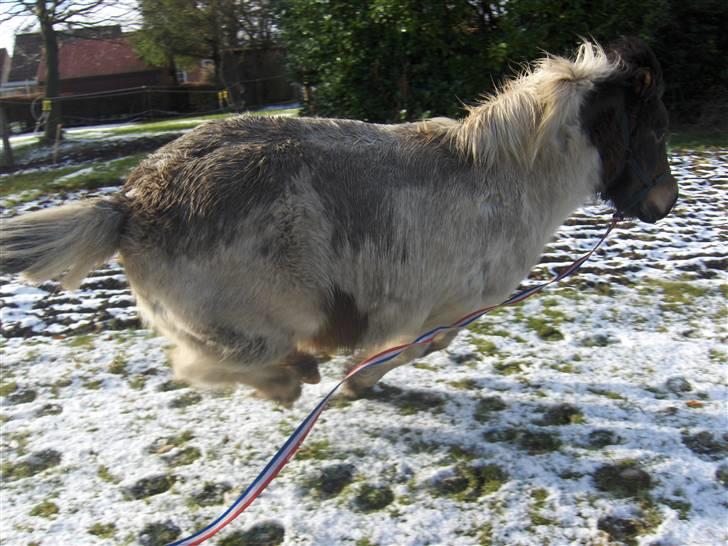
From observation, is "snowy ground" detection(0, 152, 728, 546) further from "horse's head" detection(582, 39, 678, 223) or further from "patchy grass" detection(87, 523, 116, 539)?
"horse's head" detection(582, 39, 678, 223)

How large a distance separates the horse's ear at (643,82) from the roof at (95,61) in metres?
38.2

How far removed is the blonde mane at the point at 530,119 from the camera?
3260 mm

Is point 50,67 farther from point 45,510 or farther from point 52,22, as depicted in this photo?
point 45,510

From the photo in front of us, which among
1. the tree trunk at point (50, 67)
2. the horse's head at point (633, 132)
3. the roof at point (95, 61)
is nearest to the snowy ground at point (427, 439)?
the horse's head at point (633, 132)

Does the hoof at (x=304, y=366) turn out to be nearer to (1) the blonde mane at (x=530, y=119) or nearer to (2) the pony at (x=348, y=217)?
Answer: (2) the pony at (x=348, y=217)

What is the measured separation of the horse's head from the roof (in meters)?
38.1

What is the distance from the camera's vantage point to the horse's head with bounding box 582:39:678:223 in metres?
3.38

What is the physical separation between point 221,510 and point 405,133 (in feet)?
6.89

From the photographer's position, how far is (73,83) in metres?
38.7

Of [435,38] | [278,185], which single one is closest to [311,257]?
[278,185]

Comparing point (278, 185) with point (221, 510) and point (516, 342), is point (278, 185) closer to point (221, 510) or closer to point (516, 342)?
point (221, 510)

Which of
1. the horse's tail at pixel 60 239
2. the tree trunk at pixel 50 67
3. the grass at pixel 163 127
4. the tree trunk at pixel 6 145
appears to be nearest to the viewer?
the horse's tail at pixel 60 239

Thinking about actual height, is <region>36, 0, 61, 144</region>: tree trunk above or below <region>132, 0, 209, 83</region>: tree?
below

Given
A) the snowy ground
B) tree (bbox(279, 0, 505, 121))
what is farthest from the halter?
tree (bbox(279, 0, 505, 121))
